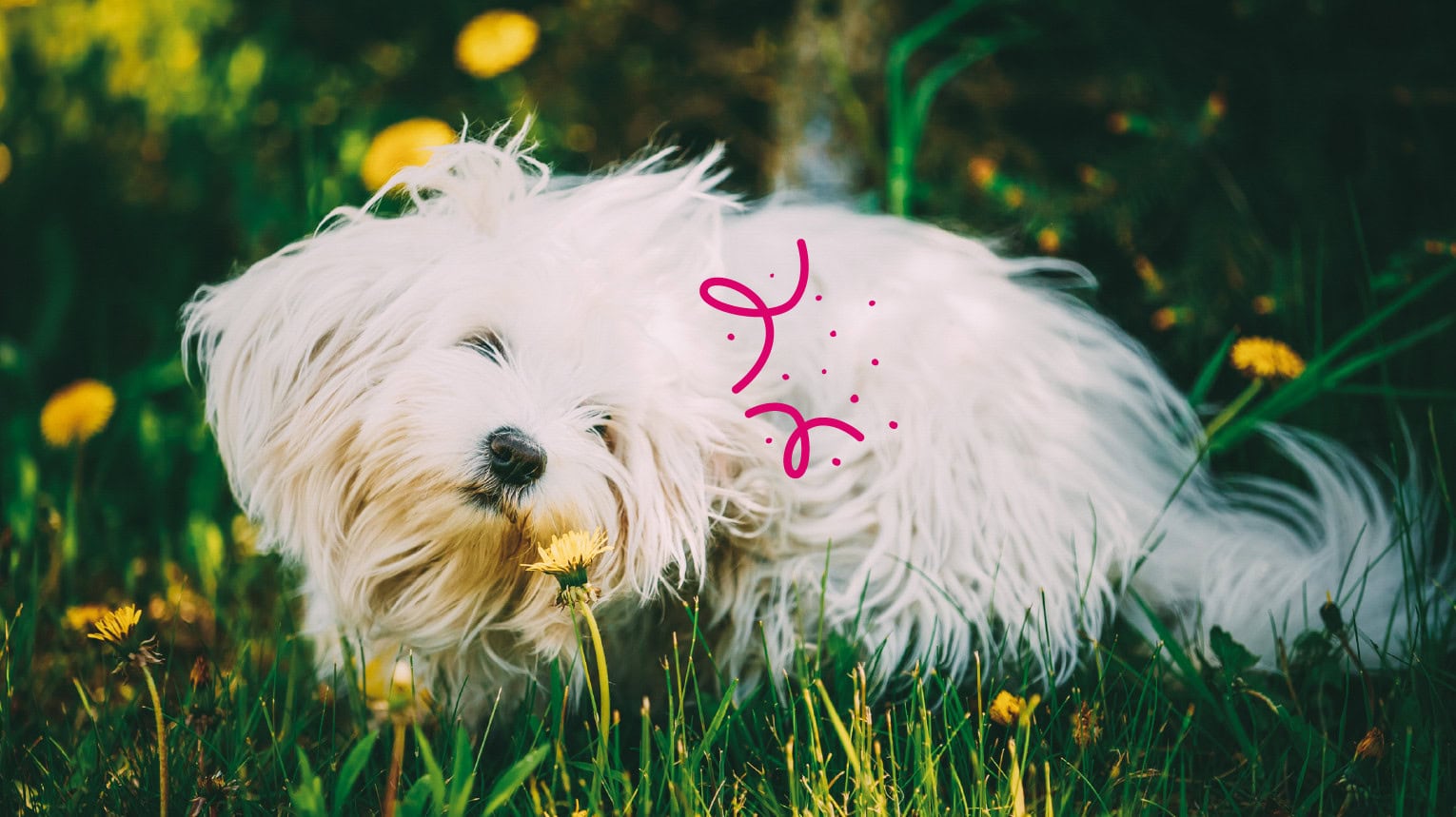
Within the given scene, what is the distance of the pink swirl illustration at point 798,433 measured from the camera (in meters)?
1.37

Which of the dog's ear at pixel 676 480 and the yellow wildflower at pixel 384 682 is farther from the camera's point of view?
the yellow wildflower at pixel 384 682

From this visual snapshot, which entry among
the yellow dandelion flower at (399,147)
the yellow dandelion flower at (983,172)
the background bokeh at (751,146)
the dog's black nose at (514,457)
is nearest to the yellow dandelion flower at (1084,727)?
the dog's black nose at (514,457)

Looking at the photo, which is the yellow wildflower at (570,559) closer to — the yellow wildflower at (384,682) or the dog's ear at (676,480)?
the dog's ear at (676,480)

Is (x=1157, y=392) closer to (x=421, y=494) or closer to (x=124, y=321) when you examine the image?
(x=421, y=494)

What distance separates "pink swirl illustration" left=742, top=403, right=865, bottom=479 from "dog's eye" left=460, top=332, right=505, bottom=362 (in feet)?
1.06

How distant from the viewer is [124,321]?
8.43ft

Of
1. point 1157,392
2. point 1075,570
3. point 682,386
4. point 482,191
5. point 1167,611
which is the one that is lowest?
point 1167,611

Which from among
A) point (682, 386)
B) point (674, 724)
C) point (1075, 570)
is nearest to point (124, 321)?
point (682, 386)

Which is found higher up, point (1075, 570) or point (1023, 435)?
point (1023, 435)

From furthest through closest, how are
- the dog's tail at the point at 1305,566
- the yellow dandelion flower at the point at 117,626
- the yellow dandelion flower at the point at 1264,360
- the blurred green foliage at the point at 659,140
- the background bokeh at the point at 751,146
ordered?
1. the background bokeh at the point at 751,146
2. the blurred green foliage at the point at 659,140
3. the yellow dandelion flower at the point at 1264,360
4. the dog's tail at the point at 1305,566
5. the yellow dandelion flower at the point at 117,626

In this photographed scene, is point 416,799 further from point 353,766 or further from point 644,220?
point 644,220

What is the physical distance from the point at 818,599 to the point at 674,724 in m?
0.33

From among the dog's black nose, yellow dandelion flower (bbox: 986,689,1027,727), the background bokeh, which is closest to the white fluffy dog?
the dog's black nose

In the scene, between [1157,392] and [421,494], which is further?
[1157,392]
